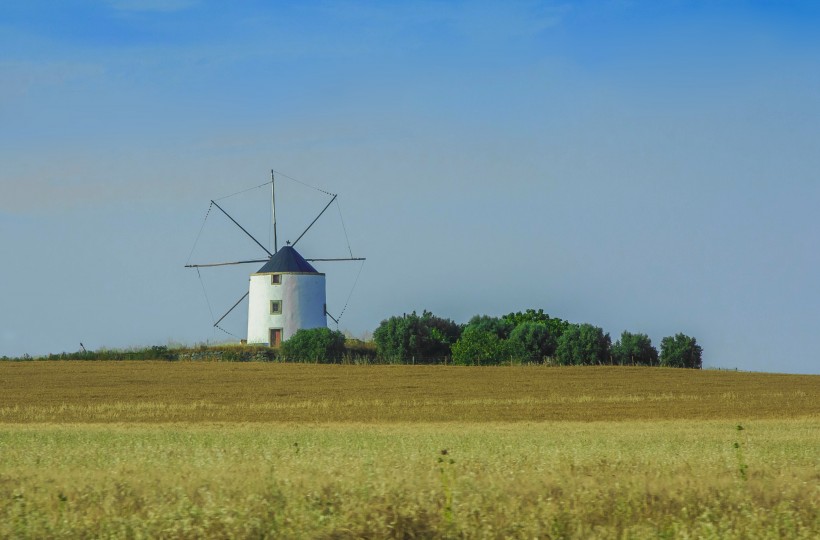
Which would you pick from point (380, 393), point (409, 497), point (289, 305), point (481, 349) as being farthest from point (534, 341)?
point (409, 497)

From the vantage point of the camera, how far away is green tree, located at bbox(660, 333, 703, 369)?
69500 mm

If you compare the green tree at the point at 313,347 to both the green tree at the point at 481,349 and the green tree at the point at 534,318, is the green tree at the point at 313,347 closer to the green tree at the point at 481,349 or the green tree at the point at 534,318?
the green tree at the point at 481,349

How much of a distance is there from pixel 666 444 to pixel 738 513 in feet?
31.7

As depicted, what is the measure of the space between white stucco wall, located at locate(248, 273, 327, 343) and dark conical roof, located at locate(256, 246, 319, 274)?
58cm

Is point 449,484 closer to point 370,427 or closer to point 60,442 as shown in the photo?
point 60,442

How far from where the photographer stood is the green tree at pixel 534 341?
69.4 metres

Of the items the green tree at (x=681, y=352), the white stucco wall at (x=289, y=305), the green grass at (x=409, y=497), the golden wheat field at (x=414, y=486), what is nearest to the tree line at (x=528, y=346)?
the green tree at (x=681, y=352)

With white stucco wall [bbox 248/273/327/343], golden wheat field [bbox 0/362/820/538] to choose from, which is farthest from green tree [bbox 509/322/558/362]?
golden wheat field [bbox 0/362/820/538]

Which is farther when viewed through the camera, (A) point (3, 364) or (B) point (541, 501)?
(A) point (3, 364)

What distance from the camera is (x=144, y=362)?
2530 inches

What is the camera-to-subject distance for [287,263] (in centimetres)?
7869

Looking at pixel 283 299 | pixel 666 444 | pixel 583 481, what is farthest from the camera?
pixel 283 299

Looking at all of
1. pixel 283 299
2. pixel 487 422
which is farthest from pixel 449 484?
pixel 283 299

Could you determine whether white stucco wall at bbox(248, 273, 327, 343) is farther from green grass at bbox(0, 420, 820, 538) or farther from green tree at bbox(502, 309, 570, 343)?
green grass at bbox(0, 420, 820, 538)
